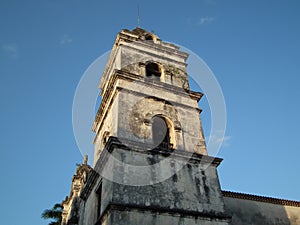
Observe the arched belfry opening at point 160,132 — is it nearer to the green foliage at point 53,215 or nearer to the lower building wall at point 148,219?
the lower building wall at point 148,219

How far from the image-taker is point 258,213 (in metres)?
15.1

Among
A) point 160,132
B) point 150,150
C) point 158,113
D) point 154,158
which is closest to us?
point 154,158

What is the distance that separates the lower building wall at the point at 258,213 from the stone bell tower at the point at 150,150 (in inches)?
127

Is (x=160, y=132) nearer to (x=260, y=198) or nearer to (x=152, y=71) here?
(x=152, y=71)

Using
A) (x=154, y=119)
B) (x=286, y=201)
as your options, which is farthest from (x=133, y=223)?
(x=286, y=201)

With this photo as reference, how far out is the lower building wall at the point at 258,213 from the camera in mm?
14609

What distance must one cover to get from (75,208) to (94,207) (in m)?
6.36

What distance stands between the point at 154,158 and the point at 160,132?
223 cm

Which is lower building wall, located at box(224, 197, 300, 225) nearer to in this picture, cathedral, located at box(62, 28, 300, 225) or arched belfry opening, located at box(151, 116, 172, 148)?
cathedral, located at box(62, 28, 300, 225)

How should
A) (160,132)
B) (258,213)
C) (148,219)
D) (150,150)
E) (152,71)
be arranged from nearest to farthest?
(148,219) < (150,150) < (160,132) < (258,213) < (152,71)

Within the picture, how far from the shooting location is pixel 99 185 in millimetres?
12688

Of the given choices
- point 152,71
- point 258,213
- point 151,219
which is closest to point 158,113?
point 152,71

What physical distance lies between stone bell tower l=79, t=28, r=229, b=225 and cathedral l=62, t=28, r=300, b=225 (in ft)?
0.11

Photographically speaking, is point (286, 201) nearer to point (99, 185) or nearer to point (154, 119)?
point (154, 119)
